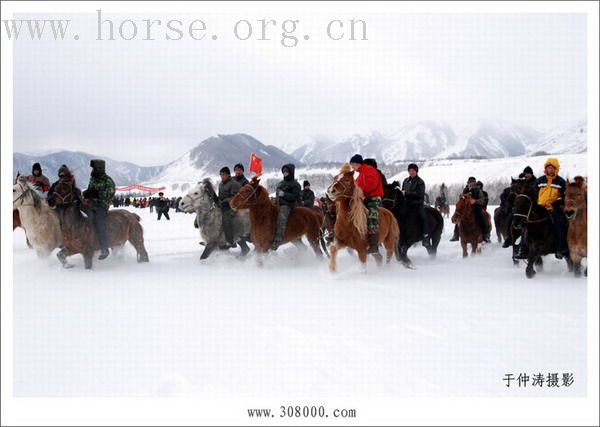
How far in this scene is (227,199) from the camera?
9.61m

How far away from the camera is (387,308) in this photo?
612 cm

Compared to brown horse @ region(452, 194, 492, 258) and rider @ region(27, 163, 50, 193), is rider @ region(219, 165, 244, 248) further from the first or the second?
brown horse @ region(452, 194, 492, 258)

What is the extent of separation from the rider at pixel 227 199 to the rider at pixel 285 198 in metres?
1.14

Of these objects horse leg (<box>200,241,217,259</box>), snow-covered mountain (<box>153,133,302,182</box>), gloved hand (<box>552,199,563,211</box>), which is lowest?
horse leg (<box>200,241,217,259</box>)

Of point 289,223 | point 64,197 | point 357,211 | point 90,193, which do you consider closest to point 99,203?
point 90,193

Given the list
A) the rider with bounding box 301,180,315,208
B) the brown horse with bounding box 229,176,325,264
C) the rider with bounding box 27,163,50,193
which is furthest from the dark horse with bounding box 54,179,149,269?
the rider with bounding box 301,180,315,208

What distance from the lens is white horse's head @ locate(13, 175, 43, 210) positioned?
8.00 m

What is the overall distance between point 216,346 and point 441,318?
272 cm

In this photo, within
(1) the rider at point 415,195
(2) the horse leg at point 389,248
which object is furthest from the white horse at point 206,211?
(1) the rider at point 415,195

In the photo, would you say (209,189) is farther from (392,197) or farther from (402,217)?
(402,217)

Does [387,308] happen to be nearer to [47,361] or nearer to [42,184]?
[47,361]

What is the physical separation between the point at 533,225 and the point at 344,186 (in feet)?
10.3

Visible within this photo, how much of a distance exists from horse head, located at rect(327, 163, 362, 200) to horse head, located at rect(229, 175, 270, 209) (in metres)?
1.59

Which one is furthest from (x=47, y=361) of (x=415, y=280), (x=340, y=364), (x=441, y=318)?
(x=415, y=280)
